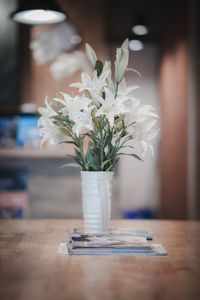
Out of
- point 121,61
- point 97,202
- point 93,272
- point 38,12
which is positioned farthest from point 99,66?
point 38,12

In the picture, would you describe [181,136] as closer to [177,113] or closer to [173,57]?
[177,113]

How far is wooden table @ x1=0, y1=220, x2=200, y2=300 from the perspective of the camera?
78 centimetres

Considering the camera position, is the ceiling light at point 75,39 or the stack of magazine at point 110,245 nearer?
the stack of magazine at point 110,245

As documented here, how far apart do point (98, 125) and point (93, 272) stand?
1.73ft

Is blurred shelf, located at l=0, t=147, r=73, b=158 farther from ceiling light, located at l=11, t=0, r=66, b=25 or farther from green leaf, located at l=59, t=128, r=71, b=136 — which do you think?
green leaf, located at l=59, t=128, r=71, b=136

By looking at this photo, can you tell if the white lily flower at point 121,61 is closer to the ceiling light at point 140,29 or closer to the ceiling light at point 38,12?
the ceiling light at point 38,12

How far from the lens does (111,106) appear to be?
1.22m

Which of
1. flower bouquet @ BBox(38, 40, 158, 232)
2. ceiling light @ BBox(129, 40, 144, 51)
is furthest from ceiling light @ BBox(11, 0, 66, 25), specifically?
ceiling light @ BBox(129, 40, 144, 51)

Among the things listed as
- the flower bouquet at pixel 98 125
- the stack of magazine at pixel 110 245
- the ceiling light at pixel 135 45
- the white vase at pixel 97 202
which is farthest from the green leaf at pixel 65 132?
the ceiling light at pixel 135 45

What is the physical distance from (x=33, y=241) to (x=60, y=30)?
214cm

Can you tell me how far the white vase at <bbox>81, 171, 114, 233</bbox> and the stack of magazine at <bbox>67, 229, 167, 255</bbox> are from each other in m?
0.06

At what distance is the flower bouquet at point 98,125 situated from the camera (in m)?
1.25

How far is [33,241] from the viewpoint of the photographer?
1267 millimetres

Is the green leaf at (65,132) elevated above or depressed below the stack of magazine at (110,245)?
above
